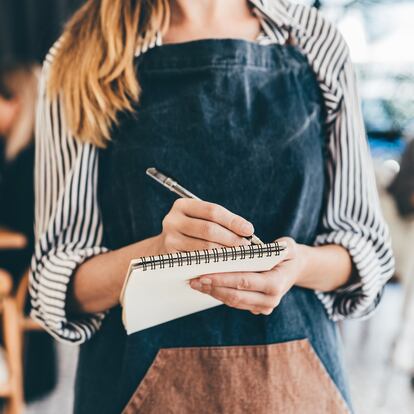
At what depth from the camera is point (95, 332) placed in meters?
0.53

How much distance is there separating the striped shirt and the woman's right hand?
0.14 metres

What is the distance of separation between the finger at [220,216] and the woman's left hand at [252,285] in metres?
0.03

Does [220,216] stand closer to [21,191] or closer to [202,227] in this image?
[202,227]

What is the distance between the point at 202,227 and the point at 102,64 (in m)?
0.21

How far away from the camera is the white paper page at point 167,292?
1.17 ft

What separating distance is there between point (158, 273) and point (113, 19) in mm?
260

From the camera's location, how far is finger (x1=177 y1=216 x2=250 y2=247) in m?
0.37

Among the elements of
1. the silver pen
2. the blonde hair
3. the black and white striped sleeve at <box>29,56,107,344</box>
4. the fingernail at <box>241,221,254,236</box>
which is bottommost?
the black and white striped sleeve at <box>29,56,107,344</box>

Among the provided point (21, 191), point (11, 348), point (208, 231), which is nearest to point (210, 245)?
point (208, 231)

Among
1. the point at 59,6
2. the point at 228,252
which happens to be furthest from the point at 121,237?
the point at 59,6

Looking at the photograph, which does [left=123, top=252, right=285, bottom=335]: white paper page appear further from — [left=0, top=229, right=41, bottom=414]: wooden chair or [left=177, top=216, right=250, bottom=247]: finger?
[left=0, top=229, right=41, bottom=414]: wooden chair

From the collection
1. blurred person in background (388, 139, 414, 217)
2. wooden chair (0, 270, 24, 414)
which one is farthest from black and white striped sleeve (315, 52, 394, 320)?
blurred person in background (388, 139, 414, 217)

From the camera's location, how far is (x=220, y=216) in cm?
37

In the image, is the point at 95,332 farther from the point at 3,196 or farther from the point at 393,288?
the point at 393,288
